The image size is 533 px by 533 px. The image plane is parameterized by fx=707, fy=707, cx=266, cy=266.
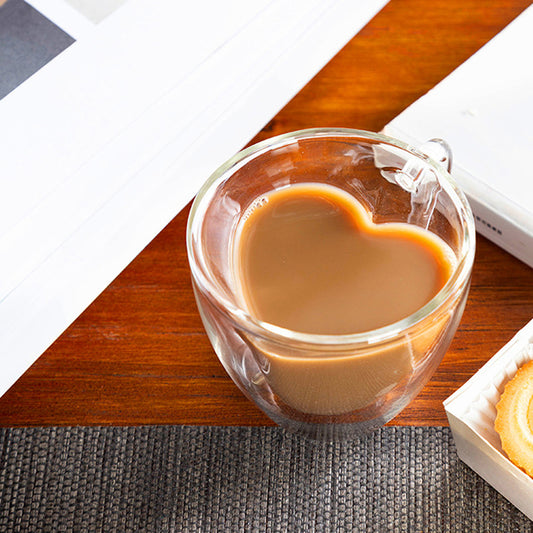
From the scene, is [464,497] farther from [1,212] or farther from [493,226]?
[1,212]

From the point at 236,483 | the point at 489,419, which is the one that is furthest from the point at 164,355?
the point at 489,419

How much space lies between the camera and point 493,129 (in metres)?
0.50

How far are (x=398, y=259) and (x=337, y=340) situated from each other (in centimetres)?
7

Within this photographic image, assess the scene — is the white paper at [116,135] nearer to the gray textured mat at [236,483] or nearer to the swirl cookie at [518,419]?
the gray textured mat at [236,483]

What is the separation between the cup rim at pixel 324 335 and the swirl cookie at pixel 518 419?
10 cm

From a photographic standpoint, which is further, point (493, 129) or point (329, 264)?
point (493, 129)

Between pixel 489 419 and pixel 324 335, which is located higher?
pixel 324 335

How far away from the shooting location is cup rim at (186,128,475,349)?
311 millimetres

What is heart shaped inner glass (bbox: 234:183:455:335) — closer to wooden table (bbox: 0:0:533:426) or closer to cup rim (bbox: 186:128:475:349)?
cup rim (bbox: 186:128:475:349)

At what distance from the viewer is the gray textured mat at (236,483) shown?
41cm

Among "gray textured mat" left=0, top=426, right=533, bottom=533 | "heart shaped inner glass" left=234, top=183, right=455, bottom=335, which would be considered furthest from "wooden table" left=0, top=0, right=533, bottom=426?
"heart shaped inner glass" left=234, top=183, right=455, bottom=335

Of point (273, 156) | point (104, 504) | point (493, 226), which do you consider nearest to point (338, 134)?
point (273, 156)

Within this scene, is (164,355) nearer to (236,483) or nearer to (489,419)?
(236,483)

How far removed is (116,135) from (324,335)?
0.66 feet
